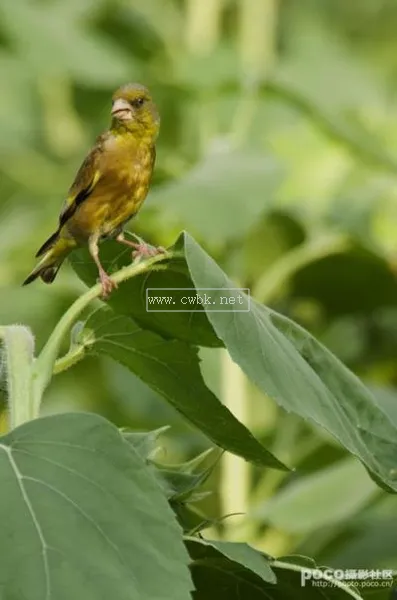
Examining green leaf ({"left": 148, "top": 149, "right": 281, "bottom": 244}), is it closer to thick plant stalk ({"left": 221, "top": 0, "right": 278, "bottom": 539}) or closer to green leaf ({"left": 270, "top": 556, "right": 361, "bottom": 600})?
thick plant stalk ({"left": 221, "top": 0, "right": 278, "bottom": 539})

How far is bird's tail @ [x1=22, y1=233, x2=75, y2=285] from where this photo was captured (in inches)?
36.2

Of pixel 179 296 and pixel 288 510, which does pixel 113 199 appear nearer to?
pixel 179 296

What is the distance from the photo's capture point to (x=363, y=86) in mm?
3061

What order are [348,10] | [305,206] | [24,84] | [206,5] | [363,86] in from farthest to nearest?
[348,10] < [363,86] < [24,84] < [206,5] < [305,206]

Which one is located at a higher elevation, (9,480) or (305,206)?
(305,206)

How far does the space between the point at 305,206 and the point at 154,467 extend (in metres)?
1.37

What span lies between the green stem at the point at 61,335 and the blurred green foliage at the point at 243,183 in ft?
2.22

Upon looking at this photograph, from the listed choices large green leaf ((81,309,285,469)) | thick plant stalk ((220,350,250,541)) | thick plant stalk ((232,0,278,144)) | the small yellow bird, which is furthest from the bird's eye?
thick plant stalk ((232,0,278,144))

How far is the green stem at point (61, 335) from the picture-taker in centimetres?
84

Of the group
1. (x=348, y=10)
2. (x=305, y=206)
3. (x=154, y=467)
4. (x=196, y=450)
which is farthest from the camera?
(x=348, y=10)

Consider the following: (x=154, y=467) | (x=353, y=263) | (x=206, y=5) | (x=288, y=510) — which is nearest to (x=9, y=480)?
(x=154, y=467)

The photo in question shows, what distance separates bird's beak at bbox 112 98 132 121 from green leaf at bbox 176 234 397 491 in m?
0.08

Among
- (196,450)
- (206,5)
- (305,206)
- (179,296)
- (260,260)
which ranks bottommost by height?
(179,296)

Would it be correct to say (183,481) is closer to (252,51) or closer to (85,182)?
(85,182)
